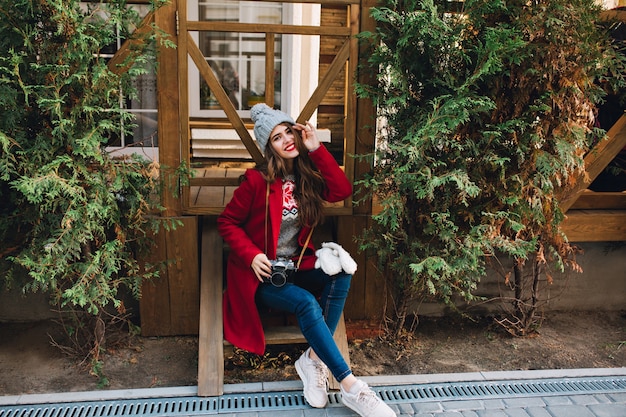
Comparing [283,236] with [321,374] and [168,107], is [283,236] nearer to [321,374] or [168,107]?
[321,374]

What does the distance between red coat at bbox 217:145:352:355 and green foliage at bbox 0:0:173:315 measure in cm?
51

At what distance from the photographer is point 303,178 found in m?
3.37

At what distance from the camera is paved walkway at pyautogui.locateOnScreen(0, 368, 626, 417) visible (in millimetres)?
3027

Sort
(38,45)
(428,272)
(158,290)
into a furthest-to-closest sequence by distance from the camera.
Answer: (158,290), (428,272), (38,45)

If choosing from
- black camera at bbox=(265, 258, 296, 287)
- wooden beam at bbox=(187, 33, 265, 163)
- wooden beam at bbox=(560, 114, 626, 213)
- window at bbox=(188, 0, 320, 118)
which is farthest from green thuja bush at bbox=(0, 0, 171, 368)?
window at bbox=(188, 0, 320, 118)

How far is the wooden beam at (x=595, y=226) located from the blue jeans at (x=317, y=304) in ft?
5.76

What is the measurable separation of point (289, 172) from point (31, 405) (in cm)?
178

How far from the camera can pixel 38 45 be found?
2.95 m

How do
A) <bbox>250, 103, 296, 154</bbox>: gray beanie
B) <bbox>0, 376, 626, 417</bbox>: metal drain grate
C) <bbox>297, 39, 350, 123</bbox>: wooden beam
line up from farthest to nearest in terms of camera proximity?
<bbox>297, 39, 350, 123</bbox>: wooden beam, <bbox>250, 103, 296, 154</bbox>: gray beanie, <bbox>0, 376, 626, 417</bbox>: metal drain grate

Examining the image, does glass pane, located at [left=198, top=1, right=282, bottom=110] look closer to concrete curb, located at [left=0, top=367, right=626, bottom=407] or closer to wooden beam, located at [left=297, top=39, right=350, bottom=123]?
wooden beam, located at [left=297, top=39, right=350, bottom=123]

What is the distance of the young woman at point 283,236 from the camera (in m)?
3.18

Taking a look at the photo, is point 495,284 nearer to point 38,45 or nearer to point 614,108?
point 614,108

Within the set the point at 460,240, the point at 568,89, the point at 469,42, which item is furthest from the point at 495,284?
the point at 469,42

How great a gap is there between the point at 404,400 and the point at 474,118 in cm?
155
